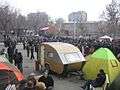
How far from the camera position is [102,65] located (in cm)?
1897

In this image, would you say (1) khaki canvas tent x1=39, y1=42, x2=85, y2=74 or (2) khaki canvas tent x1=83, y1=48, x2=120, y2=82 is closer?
(2) khaki canvas tent x1=83, y1=48, x2=120, y2=82

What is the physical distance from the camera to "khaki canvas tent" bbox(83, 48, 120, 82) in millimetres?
18498

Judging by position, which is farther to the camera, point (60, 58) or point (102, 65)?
point (60, 58)

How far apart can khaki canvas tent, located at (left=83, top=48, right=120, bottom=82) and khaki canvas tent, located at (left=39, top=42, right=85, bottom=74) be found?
134 cm

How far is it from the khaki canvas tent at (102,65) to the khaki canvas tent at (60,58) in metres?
1.34

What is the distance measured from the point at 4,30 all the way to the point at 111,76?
2170 inches

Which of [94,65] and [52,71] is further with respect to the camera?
[52,71]

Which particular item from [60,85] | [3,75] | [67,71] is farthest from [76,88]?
[3,75]

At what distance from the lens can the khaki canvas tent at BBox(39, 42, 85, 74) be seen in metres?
21.4

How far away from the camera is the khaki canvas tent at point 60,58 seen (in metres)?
21.4

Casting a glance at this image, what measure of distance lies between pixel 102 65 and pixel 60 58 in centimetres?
315

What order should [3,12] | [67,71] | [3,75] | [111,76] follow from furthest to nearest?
[3,12], [67,71], [111,76], [3,75]

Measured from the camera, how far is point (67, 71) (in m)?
21.5

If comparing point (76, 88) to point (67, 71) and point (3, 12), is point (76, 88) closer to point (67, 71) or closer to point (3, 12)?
point (67, 71)
